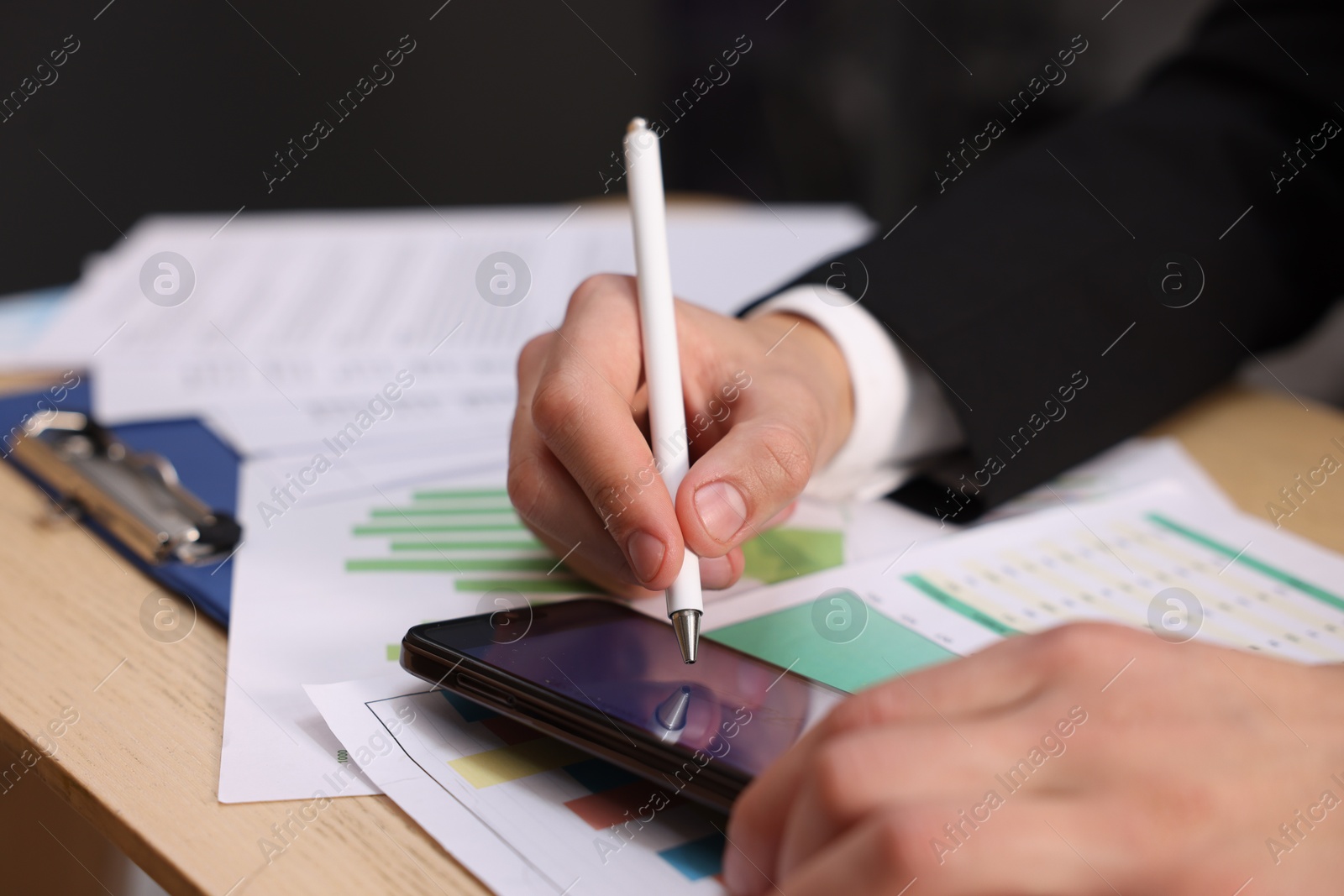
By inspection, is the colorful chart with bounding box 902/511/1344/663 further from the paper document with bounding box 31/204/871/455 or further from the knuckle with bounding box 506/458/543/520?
the paper document with bounding box 31/204/871/455

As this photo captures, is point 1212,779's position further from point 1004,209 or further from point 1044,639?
point 1004,209

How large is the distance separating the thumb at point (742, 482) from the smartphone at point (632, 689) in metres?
0.05

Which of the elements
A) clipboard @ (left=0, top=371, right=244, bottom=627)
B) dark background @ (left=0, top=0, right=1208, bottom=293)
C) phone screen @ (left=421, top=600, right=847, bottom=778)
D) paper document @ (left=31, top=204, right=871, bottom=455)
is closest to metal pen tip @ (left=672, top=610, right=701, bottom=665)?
phone screen @ (left=421, top=600, right=847, bottom=778)

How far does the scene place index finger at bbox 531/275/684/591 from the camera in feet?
1.40

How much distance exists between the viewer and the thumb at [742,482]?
17.0 inches

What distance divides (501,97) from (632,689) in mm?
2010

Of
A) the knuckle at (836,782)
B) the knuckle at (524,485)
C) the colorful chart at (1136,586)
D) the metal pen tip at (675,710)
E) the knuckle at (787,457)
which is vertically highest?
the colorful chart at (1136,586)

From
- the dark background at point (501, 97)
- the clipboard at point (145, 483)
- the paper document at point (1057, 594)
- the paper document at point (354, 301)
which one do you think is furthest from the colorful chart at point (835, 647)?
the dark background at point (501, 97)

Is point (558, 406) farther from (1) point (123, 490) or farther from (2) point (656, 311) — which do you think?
(1) point (123, 490)

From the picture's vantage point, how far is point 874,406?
62 cm

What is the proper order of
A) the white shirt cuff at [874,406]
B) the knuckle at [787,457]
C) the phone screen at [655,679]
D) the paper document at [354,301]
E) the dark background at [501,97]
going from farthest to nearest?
the dark background at [501,97] → the paper document at [354,301] → the white shirt cuff at [874,406] → the knuckle at [787,457] → the phone screen at [655,679]

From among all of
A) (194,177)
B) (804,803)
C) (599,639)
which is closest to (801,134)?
(194,177)

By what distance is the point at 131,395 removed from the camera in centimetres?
80

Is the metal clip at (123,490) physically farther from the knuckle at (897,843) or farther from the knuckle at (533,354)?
the knuckle at (897,843)
